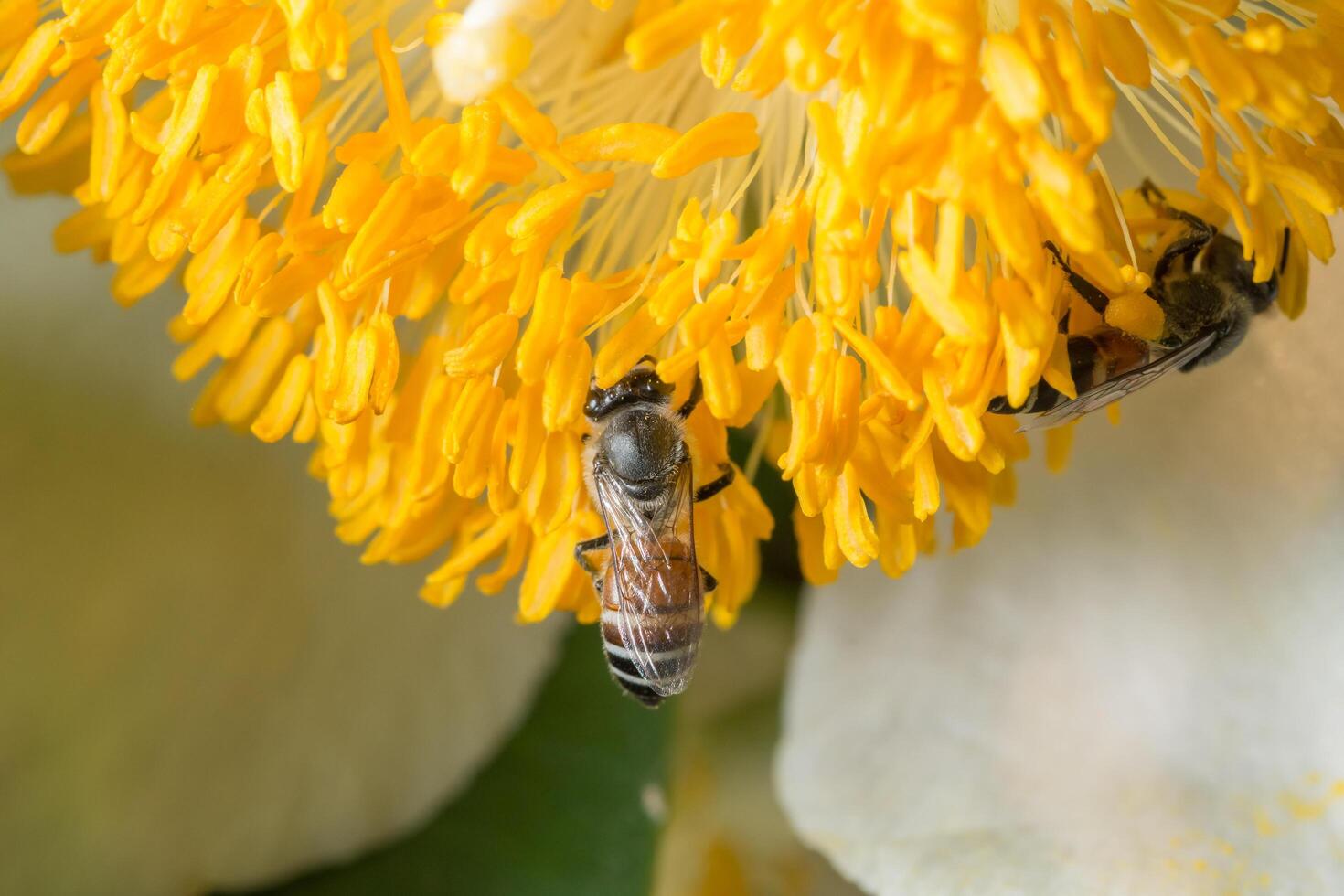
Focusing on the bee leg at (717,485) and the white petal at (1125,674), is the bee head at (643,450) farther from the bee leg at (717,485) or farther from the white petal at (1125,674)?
the white petal at (1125,674)

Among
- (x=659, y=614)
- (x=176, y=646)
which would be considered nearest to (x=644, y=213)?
(x=659, y=614)

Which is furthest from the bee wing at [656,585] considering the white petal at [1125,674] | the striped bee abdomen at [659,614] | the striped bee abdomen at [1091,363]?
the white petal at [1125,674]

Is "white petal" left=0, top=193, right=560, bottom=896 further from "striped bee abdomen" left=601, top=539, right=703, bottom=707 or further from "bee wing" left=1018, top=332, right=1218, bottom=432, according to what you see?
"bee wing" left=1018, top=332, right=1218, bottom=432

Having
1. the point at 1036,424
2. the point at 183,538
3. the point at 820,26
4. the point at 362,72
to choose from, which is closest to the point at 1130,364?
the point at 1036,424

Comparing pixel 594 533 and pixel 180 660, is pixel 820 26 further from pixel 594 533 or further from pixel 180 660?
pixel 180 660

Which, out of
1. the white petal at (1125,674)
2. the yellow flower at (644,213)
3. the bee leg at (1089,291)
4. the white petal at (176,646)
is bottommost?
the white petal at (1125,674)

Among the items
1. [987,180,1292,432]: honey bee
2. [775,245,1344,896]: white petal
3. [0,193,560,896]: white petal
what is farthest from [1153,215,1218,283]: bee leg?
[0,193,560,896]: white petal

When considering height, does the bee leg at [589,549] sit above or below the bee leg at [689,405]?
below
